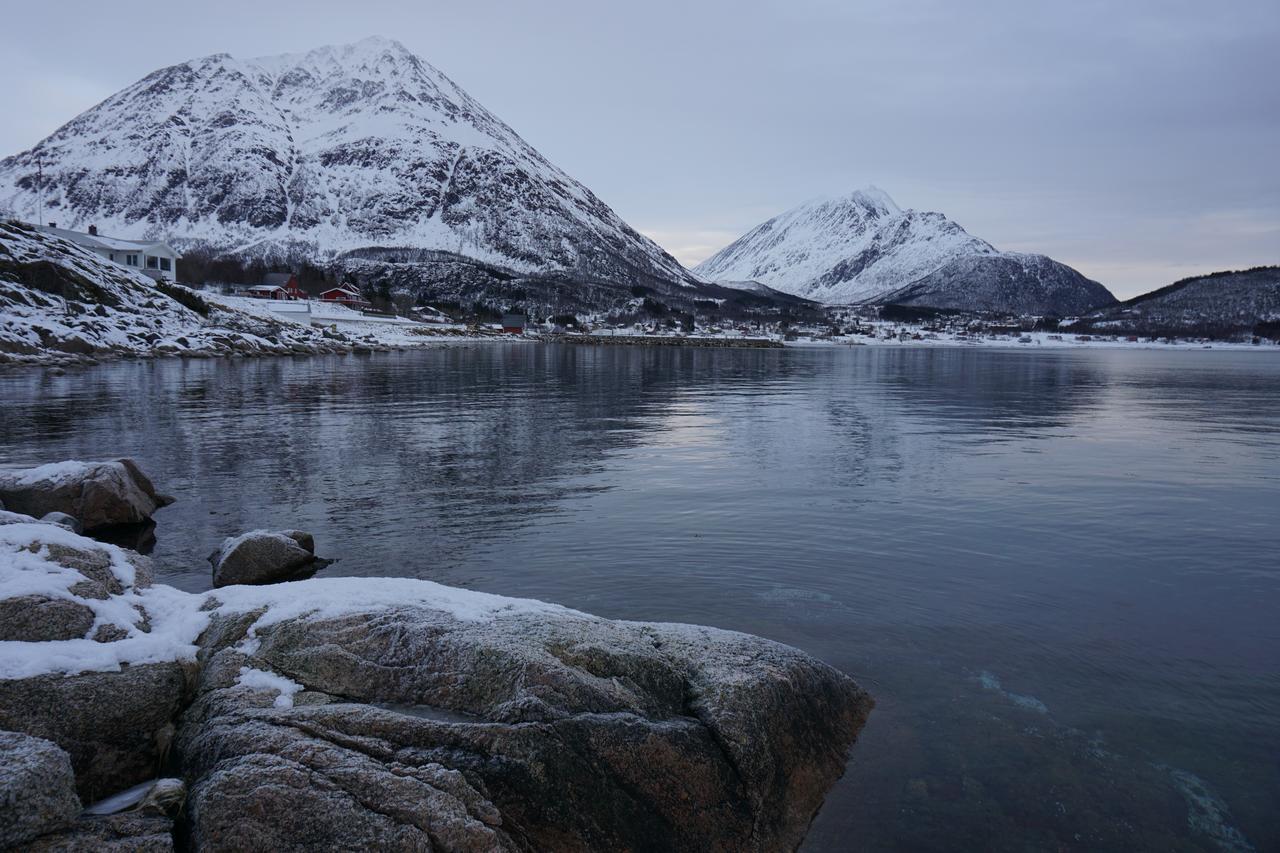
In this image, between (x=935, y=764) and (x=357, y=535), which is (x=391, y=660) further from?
(x=357, y=535)

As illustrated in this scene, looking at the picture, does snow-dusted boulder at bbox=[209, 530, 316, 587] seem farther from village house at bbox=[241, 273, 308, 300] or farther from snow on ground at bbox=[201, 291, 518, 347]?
village house at bbox=[241, 273, 308, 300]

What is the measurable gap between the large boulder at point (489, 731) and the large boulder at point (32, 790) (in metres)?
0.71

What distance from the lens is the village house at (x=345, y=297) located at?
158m

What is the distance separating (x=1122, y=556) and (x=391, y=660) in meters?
13.5

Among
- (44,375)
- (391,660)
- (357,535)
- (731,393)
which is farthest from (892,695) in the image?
(44,375)

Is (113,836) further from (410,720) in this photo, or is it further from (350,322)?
(350,322)

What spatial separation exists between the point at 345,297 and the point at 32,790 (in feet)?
560

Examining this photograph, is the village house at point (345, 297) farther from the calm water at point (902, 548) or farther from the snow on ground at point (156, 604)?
the snow on ground at point (156, 604)

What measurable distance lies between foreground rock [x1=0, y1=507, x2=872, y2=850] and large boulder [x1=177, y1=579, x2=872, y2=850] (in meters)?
0.02

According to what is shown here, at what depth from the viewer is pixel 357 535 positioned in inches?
583

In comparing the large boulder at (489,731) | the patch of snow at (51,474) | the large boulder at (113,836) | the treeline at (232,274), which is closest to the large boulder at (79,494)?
the patch of snow at (51,474)

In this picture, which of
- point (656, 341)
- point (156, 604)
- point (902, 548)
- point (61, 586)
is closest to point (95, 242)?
point (656, 341)

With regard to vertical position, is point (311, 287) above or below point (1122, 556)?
above

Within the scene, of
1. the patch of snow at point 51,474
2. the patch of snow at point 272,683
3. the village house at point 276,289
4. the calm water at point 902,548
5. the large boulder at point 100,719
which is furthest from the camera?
the village house at point 276,289
